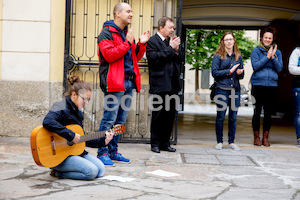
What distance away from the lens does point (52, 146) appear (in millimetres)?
3807

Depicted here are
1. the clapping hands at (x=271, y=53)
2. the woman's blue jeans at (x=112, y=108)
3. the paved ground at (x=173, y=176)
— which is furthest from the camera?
the clapping hands at (x=271, y=53)

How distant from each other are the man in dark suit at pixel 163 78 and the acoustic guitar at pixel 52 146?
1787mm

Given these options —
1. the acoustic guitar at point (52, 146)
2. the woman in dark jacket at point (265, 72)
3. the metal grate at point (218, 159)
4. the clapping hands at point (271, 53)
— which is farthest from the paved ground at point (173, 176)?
the clapping hands at point (271, 53)

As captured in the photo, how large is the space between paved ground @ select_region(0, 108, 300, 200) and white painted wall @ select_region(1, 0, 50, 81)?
105 centimetres

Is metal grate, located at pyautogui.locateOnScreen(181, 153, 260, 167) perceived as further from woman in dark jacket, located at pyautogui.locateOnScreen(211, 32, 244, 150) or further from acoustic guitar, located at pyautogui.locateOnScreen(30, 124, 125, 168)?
Result: acoustic guitar, located at pyautogui.locateOnScreen(30, 124, 125, 168)

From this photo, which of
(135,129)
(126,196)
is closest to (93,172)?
(126,196)

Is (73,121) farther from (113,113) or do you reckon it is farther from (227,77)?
(227,77)

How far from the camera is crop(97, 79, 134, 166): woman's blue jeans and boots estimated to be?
4.75 m

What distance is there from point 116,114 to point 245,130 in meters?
4.95

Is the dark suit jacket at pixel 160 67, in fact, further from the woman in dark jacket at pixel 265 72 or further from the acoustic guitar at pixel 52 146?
the acoustic guitar at pixel 52 146

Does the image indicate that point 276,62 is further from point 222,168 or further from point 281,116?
point 281,116

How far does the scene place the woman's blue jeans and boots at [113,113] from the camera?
187 inches

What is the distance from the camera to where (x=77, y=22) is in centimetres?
659

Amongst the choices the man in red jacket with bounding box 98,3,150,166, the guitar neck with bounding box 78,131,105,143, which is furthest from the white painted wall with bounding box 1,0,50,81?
the guitar neck with bounding box 78,131,105,143
